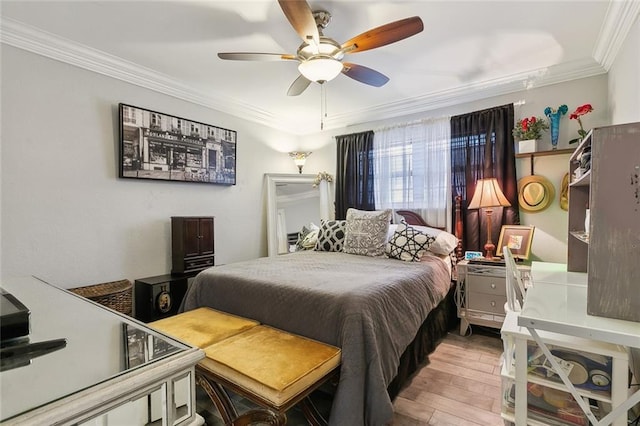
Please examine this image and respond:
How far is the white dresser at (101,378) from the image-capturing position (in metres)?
0.45

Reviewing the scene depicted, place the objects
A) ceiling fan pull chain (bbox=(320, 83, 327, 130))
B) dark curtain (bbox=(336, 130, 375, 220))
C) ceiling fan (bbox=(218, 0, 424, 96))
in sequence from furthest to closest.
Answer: dark curtain (bbox=(336, 130, 375, 220)) < ceiling fan pull chain (bbox=(320, 83, 327, 130)) < ceiling fan (bbox=(218, 0, 424, 96))

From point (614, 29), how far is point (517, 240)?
1.76 m

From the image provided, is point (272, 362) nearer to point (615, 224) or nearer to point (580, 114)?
point (615, 224)

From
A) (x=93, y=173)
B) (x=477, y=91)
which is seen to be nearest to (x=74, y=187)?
(x=93, y=173)

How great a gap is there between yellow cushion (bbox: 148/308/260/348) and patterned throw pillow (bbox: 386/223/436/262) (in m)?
1.54

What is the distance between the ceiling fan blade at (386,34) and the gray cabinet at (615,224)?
1.06m

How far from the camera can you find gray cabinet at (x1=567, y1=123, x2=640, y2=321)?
1099 mm

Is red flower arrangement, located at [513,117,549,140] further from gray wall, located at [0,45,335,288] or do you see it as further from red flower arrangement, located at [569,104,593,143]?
gray wall, located at [0,45,335,288]

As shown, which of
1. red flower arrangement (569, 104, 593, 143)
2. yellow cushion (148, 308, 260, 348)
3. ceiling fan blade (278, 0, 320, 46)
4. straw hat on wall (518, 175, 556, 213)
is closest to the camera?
ceiling fan blade (278, 0, 320, 46)

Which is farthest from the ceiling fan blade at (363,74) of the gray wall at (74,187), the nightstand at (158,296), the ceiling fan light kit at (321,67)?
the nightstand at (158,296)

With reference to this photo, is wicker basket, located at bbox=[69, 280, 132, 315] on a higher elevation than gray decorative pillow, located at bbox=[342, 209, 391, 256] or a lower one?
lower

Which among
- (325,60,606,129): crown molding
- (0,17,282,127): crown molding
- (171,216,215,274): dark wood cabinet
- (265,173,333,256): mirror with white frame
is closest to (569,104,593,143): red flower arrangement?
(325,60,606,129): crown molding

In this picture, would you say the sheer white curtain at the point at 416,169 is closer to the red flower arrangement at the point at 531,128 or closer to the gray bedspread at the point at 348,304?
the red flower arrangement at the point at 531,128

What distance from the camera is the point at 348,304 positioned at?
1.67 m
